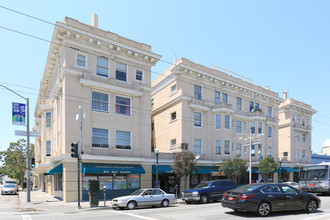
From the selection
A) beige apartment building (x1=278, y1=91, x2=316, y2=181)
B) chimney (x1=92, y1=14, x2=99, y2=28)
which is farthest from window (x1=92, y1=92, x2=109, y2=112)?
beige apartment building (x1=278, y1=91, x2=316, y2=181)

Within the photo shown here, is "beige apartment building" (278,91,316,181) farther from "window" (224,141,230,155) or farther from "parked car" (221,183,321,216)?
"parked car" (221,183,321,216)

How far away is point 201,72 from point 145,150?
→ 10377 mm

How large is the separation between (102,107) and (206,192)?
424 inches

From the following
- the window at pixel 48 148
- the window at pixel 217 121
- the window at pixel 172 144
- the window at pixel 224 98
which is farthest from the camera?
the window at pixel 224 98

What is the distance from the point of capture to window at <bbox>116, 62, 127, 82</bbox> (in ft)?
80.0

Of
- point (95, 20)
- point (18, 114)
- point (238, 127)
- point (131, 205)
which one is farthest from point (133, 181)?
point (238, 127)

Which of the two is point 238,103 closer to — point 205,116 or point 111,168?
point 205,116

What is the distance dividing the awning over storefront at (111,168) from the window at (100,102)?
178 inches

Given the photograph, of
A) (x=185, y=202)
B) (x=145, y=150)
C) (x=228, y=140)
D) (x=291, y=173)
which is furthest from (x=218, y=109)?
(x=291, y=173)

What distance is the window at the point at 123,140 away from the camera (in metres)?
23.7

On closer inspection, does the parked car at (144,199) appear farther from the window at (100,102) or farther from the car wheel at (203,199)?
the window at (100,102)

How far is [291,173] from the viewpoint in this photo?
133 ft

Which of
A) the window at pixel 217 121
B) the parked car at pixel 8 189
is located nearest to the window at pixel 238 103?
the window at pixel 217 121

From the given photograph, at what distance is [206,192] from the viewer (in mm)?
18844
